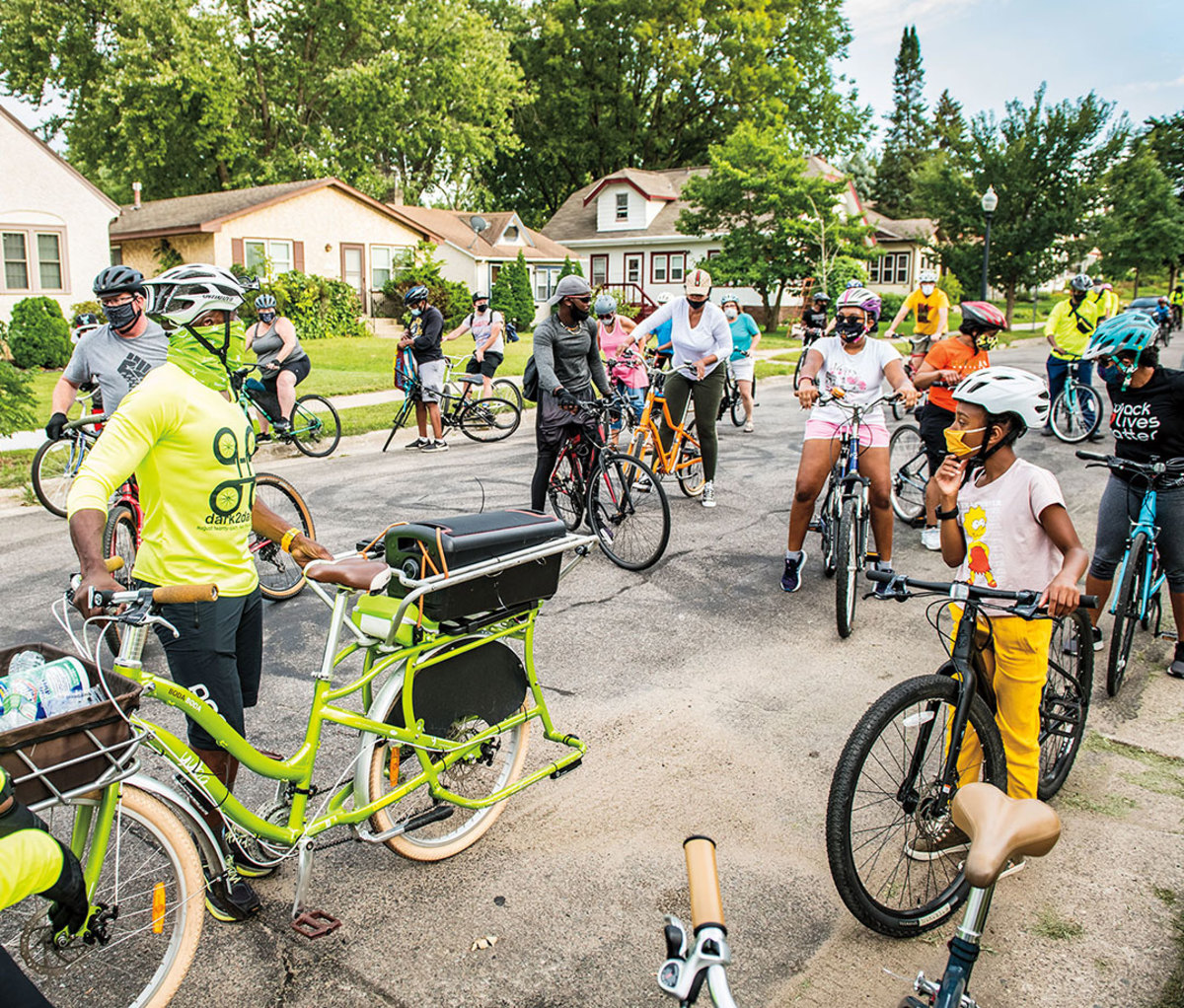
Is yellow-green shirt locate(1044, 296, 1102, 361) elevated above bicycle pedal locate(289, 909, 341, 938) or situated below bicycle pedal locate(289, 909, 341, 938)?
above

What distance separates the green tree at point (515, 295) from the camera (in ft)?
108

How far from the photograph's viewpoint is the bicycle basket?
7.45 ft

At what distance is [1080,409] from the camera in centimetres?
1323

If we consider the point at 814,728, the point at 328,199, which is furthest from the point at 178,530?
the point at 328,199

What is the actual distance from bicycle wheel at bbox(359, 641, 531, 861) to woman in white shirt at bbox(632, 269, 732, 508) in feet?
17.1

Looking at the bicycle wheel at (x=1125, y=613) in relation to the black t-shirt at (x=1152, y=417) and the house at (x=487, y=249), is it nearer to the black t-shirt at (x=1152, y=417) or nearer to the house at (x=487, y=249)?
the black t-shirt at (x=1152, y=417)

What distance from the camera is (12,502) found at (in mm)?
9812

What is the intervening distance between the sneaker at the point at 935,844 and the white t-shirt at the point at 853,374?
11.4ft

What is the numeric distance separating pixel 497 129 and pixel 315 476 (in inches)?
1476

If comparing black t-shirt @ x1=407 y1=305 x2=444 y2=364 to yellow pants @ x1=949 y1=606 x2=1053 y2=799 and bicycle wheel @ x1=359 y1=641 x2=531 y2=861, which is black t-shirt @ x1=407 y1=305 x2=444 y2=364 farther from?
yellow pants @ x1=949 y1=606 x2=1053 y2=799

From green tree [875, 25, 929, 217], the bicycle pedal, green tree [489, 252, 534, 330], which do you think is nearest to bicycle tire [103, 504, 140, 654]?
the bicycle pedal

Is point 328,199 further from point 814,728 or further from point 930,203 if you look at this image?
point 814,728

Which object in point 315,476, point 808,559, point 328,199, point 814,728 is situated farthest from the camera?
point 328,199

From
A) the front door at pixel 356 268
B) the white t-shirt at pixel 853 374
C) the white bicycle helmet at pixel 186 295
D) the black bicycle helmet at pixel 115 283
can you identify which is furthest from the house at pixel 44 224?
the white bicycle helmet at pixel 186 295
